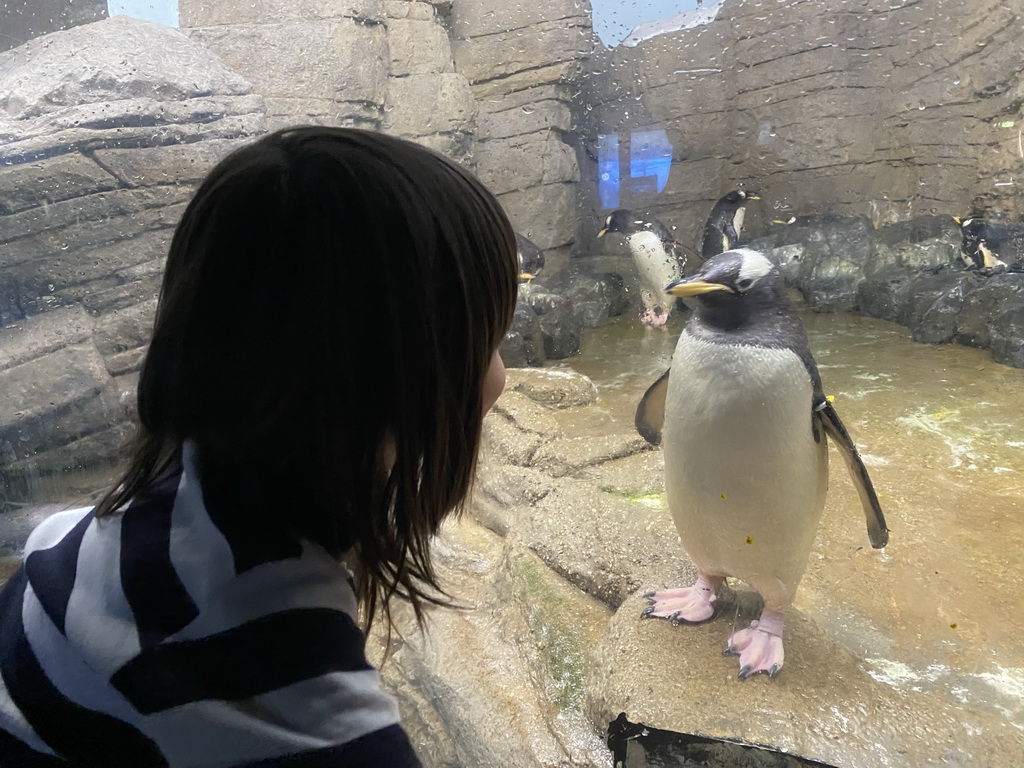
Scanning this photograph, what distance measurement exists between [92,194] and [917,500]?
2237 millimetres

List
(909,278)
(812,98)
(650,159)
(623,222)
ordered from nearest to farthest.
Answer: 1. (812,98)
2. (650,159)
3. (623,222)
4. (909,278)

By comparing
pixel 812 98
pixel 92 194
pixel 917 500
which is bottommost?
pixel 917 500

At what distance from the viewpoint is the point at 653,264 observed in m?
1.85

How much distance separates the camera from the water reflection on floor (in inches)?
43.3

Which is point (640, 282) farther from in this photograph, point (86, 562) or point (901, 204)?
point (86, 562)

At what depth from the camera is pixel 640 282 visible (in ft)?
7.07

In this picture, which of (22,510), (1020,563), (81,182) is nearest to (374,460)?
(1020,563)

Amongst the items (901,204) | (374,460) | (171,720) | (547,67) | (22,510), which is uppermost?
(547,67)

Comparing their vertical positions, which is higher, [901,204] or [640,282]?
[901,204]

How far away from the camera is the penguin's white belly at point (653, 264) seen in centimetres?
181

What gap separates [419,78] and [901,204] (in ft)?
5.38

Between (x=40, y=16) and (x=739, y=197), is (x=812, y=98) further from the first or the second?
(x=40, y=16)

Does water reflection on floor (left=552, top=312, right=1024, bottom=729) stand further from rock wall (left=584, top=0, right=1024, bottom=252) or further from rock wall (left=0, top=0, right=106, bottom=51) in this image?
rock wall (left=0, top=0, right=106, bottom=51)

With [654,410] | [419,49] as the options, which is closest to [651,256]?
[654,410]
